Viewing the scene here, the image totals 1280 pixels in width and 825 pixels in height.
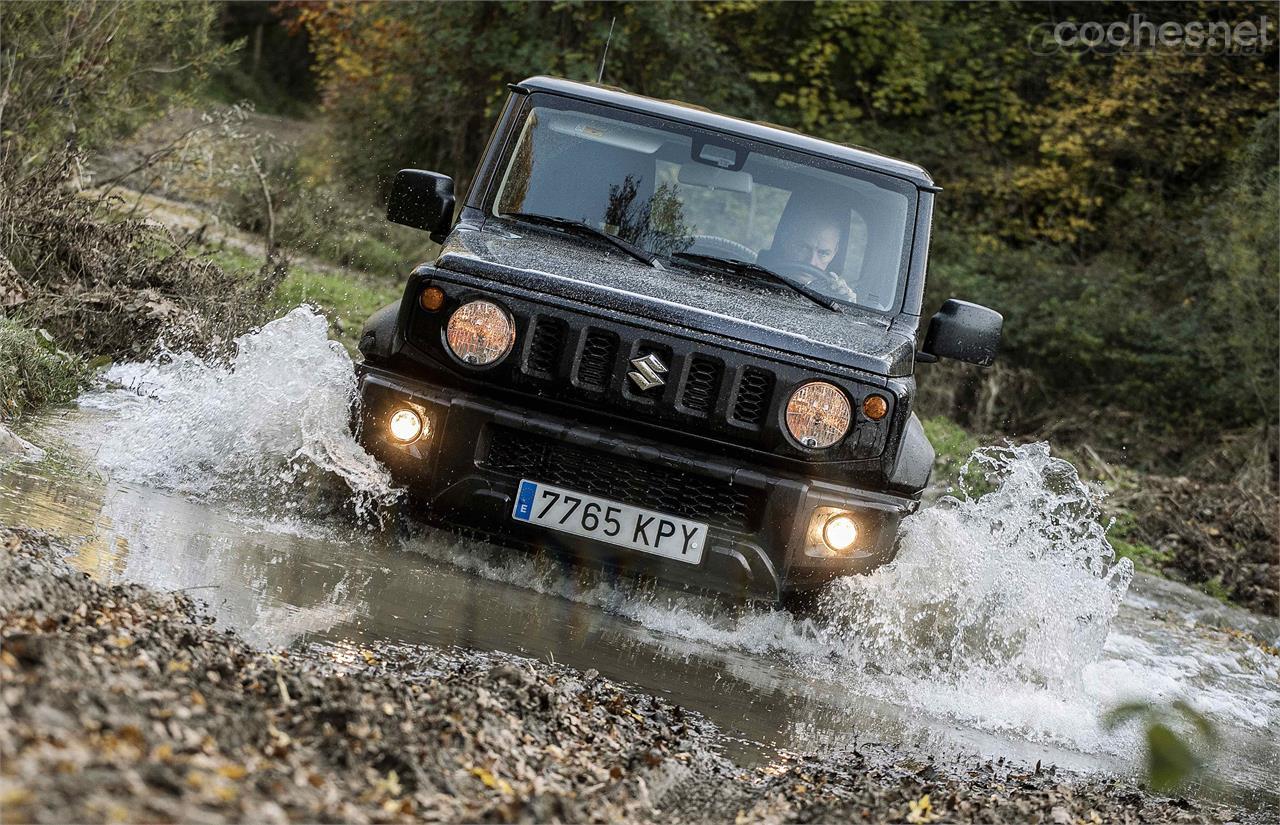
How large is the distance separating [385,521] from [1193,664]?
450 cm

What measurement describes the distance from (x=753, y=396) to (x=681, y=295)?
1.56 ft

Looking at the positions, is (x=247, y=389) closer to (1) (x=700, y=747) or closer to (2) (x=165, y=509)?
(2) (x=165, y=509)

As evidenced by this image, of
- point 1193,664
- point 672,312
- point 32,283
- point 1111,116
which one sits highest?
point 1111,116

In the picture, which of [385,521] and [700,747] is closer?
[700,747]

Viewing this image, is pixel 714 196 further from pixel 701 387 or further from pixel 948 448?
pixel 948 448

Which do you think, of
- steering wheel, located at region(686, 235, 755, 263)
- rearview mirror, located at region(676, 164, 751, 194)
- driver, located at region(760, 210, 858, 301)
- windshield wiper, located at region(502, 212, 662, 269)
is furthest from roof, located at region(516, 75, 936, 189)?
windshield wiper, located at region(502, 212, 662, 269)

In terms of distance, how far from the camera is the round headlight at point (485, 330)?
16.7 ft

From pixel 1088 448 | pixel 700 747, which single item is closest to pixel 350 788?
pixel 700 747

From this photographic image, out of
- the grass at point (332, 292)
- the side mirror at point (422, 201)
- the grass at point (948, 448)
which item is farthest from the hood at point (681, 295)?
the grass at point (948, 448)

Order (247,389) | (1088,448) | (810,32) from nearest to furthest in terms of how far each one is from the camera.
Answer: (247,389) < (1088,448) < (810,32)

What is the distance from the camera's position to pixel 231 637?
3.91 meters

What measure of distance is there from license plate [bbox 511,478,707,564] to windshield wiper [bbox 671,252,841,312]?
4.17 feet

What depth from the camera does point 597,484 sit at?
16.9 ft

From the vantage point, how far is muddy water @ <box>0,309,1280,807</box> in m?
4.75
